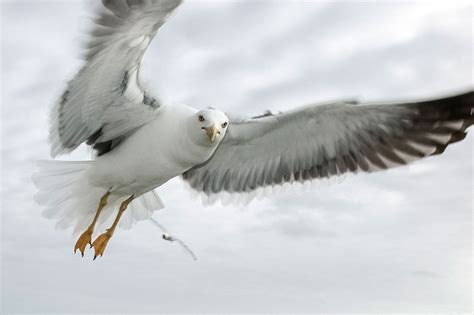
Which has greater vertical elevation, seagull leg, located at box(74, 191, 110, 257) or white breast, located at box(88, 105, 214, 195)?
white breast, located at box(88, 105, 214, 195)

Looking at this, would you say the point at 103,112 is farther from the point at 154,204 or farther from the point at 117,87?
the point at 154,204

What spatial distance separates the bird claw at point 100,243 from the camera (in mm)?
6363

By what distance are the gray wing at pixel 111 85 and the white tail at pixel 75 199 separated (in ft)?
1.34

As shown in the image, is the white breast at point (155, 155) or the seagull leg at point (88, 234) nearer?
the white breast at point (155, 155)

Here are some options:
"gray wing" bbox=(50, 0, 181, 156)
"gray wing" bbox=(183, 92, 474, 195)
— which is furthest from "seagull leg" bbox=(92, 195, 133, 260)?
"gray wing" bbox=(183, 92, 474, 195)

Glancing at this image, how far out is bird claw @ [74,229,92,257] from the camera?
638 cm

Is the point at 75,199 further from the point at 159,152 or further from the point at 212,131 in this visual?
the point at 212,131

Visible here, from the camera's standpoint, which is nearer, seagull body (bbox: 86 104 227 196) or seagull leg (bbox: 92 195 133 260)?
seagull body (bbox: 86 104 227 196)

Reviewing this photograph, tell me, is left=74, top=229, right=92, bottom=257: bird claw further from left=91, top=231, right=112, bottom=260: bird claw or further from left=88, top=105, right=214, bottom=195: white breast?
left=88, top=105, right=214, bottom=195: white breast

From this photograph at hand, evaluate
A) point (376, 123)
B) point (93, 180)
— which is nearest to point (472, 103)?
point (376, 123)

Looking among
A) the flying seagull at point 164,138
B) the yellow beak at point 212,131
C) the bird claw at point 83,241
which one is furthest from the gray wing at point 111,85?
the bird claw at point 83,241

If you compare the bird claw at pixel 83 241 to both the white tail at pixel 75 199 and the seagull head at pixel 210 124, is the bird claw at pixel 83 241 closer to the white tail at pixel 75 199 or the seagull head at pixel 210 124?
the white tail at pixel 75 199

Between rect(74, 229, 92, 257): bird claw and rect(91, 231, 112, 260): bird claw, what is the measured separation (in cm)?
6

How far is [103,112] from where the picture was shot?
19.4 feet
